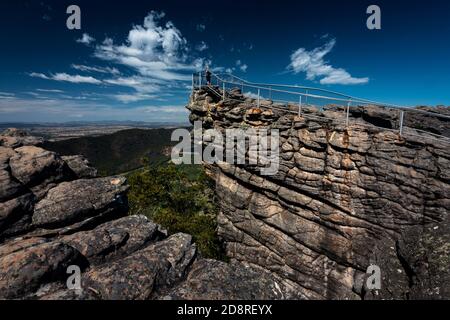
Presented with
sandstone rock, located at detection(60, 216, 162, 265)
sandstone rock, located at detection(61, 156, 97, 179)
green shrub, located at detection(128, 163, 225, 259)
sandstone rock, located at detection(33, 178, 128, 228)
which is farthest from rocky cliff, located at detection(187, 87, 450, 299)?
sandstone rock, located at detection(61, 156, 97, 179)

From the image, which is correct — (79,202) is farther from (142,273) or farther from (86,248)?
(142,273)

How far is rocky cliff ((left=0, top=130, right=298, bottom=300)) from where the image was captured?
686 cm

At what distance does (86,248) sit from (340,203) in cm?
1795

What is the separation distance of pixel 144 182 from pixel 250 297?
27.6 meters

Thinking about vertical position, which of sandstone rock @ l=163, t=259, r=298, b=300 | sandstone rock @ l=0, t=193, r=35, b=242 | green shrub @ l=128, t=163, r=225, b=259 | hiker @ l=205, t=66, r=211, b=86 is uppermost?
hiker @ l=205, t=66, r=211, b=86

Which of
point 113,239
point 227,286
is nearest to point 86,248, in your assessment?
point 113,239

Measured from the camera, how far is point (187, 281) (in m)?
7.69

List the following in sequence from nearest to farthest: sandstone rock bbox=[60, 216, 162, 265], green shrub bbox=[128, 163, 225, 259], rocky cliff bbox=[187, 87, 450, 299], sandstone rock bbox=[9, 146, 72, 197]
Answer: sandstone rock bbox=[60, 216, 162, 265] → sandstone rock bbox=[9, 146, 72, 197] → rocky cliff bbox=[187, 87, 450, 299] → green shrub bbox=[128, 163, 225, 259]

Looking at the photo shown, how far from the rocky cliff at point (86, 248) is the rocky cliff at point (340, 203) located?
10.6 m

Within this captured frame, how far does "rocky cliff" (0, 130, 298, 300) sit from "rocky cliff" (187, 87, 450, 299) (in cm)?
1061

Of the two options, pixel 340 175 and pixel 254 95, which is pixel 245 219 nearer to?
pixel 340 175

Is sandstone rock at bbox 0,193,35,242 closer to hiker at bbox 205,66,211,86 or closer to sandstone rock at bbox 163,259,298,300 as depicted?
sandstone rock at bbox 163,259,298,300
